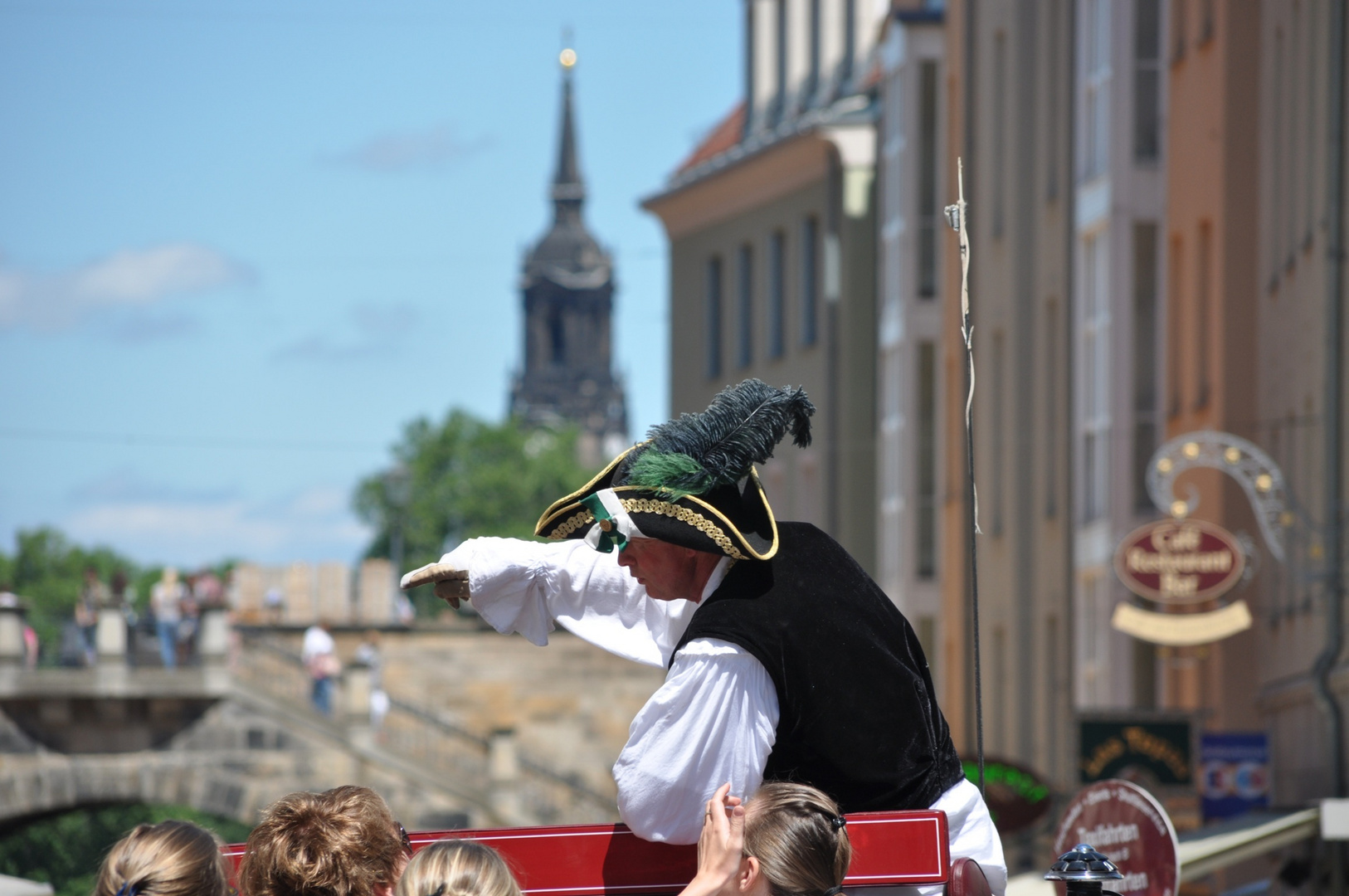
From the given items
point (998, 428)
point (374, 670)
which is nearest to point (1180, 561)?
point (998, 428)

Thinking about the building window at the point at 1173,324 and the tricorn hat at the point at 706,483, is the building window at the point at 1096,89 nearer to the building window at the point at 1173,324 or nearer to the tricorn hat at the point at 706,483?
the building window at the point at 1173,324

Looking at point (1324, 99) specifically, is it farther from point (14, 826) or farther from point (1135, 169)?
point (14, 826)

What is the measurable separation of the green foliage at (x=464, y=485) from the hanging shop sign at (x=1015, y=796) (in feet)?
268

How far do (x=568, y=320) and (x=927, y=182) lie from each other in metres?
Answer: 116

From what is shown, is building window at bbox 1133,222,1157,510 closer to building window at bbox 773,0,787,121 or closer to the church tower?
building window at bbox 773,0,787,121

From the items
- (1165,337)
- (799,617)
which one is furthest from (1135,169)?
(799,617)

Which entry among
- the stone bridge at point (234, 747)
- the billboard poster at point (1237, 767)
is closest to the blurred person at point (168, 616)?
the stone bridge at point (234, 747)

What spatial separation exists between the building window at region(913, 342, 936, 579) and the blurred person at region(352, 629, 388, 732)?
12.3 m

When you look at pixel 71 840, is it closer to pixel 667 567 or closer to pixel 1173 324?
pixel 1173 324

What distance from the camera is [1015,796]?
1956 centimetres

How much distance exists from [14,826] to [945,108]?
2143 cm

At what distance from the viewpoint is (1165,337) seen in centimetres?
2100

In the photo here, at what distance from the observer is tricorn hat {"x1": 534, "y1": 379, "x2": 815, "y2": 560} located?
5141 millimetres

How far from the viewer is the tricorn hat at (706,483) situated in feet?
16.9
